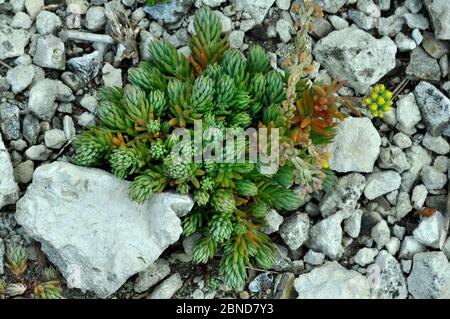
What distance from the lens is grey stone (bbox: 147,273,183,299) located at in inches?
188

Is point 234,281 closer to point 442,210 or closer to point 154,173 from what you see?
point 154,173

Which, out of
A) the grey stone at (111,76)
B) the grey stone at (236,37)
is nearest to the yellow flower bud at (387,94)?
the grey stone at (236,37)

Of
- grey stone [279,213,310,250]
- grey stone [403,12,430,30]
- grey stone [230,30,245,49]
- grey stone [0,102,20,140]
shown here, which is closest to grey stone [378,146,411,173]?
grey stone [279,213,310,250]

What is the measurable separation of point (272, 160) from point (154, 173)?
859mm

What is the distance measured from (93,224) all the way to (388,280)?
90.1 inches

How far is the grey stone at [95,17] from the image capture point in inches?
200

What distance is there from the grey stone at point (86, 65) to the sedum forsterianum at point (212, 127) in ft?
0.88

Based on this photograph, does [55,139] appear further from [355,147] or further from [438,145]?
[438,145]

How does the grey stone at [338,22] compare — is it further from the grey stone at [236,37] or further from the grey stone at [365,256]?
the grey stone at [365,256]

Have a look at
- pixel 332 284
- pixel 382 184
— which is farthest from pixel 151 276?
pixel 382 184

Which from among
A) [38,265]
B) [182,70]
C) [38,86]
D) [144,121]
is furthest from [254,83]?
[38,265]

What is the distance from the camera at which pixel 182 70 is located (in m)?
4.84

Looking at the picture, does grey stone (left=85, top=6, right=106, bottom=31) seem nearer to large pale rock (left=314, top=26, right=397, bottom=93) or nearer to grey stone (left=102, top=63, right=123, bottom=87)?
grey stone (left=102, top=63, right=123, bottom=87)

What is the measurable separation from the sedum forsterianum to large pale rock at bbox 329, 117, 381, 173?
237mm
